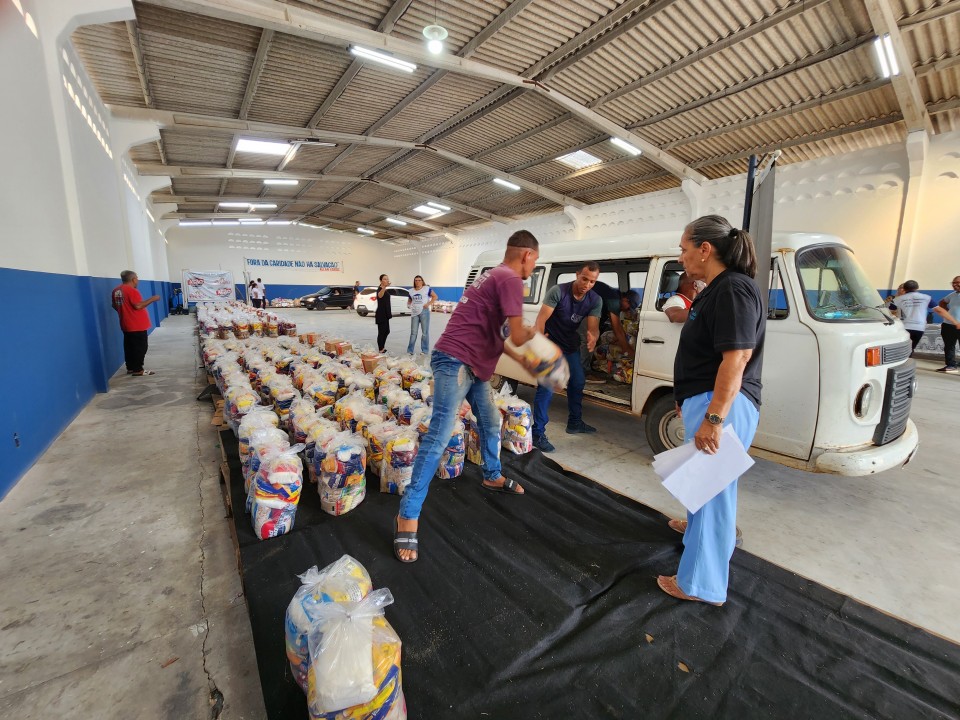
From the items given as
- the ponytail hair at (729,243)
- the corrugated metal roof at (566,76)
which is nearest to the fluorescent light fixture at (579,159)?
the corrugated metal roof at (566,76)

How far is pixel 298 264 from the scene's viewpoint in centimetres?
2802

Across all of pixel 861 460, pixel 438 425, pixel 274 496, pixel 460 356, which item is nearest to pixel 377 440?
pixel 274 496

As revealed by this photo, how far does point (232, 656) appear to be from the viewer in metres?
1.75

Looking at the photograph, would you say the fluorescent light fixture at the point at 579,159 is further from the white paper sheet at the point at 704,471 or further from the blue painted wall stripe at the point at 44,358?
the white paper sheet at the point at 704,471

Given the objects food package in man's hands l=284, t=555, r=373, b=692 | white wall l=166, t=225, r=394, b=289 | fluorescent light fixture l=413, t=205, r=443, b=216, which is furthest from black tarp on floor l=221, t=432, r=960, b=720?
white wall l=166, t=225, r=394, b=289

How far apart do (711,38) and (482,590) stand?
8950 millimetres

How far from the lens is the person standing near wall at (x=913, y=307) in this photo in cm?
741

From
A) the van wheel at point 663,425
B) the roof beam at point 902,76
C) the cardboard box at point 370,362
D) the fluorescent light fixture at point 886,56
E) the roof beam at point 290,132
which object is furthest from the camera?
the roof beam at point 290,132

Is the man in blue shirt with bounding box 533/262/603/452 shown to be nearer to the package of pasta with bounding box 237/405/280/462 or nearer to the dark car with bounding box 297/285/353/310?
the package of pasta with bounding box 237/405/280/462

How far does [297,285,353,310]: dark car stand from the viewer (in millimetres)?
23703

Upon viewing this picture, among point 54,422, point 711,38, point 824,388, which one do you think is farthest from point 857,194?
point 54,422

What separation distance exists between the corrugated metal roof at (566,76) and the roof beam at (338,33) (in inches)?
4.6

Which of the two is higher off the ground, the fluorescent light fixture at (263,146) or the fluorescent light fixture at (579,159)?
the fluorescent light fixture at (263,146)

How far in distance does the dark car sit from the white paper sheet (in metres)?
24.4
